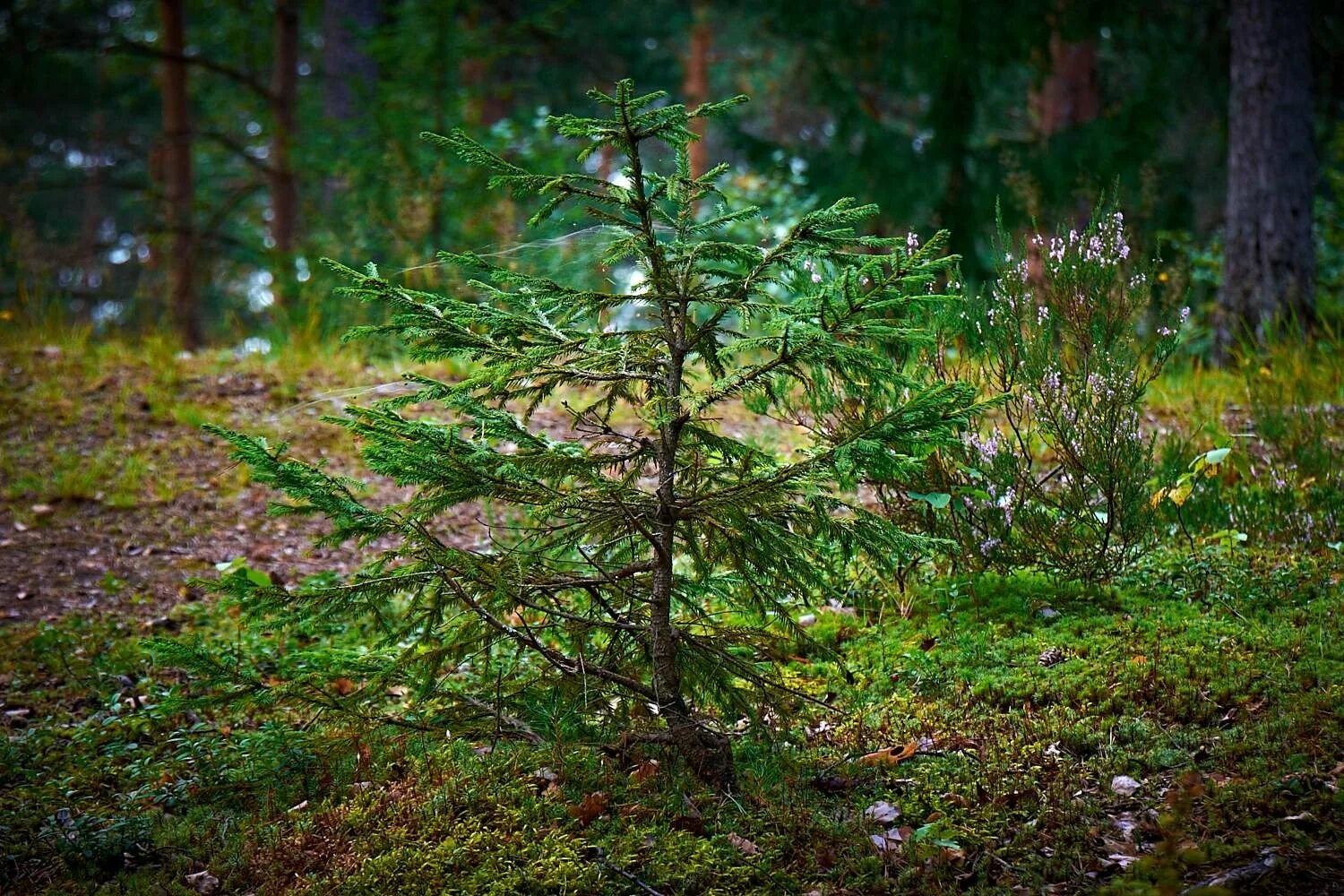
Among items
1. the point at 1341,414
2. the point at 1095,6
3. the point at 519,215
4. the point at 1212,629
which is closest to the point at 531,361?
the point at 1212,629

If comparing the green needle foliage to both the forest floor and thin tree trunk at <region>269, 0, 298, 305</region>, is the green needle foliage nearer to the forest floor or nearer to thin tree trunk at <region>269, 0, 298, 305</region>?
the forest floor

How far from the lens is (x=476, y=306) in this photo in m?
2.93

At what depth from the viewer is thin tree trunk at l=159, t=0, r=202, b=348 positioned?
1092cm

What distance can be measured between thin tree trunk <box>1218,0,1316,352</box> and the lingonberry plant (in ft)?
13.7

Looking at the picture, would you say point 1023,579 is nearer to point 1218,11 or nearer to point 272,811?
point 272,811

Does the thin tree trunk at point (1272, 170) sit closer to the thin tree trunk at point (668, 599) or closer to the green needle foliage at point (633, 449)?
the green needle foliage at point (633, 449)

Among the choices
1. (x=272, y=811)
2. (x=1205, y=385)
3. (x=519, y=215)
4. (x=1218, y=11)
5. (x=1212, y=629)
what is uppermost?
(x=1218, y=11)

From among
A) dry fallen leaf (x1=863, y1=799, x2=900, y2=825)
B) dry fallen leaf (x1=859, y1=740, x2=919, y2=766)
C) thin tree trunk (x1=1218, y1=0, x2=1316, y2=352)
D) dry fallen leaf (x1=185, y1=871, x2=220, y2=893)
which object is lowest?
dry fallen leaf (x1=185, y1=871, x2=220, y2=893)

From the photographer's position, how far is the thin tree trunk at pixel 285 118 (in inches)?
433

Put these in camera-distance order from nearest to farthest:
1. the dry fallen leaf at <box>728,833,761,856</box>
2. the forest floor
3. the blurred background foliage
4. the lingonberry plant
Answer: the forest floor
the dry fallen leaf at <box>728,833,761,856</box>
the lingonberry plant
the blurred background foliage

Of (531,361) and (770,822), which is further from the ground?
(531,361)

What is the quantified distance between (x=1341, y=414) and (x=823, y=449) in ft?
14.3

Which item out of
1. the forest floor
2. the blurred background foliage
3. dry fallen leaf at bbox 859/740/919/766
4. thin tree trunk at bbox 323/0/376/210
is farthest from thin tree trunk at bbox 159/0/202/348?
dry fallen leaf at bbox 859/740/919/766

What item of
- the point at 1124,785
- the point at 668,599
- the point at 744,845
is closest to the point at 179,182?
the point at 668,599
